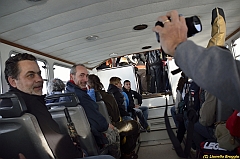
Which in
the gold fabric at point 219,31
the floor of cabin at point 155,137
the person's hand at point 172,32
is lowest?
the floor of cabin at point 155,137

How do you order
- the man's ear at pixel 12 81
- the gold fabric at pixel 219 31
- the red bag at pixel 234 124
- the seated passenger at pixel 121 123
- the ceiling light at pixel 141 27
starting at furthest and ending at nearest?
the ceiling light at pixel 141 27 < the seated passenger at pixel 121 123 < the man's ear at pixel 12 81 < the gold fabric at pixel 219 31 < the red bag at pixel 234 124

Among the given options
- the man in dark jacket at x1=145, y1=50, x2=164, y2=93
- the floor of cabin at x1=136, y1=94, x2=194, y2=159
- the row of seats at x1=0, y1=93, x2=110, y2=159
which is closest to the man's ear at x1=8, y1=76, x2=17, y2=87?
the row of seats at x1=0, y1=93, x2=110, y2=159

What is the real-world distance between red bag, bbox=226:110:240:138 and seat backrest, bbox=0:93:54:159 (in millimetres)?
1110

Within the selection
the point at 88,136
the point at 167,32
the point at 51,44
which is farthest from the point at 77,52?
the point at 167,32

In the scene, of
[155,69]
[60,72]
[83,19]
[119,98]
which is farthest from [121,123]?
[155,69]

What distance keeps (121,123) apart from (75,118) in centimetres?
137

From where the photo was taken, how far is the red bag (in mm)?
1127

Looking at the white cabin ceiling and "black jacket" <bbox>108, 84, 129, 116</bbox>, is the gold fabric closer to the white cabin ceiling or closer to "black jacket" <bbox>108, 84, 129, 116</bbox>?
the white cabin ceiling

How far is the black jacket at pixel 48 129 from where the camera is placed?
1540 millimetres

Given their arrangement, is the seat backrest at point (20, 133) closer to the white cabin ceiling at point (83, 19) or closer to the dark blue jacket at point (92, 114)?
the dark blue jacket at point (92, 114)

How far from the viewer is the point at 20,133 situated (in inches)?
55.1

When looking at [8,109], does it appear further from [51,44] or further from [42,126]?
[51,44]

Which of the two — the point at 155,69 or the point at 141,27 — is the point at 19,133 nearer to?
the point at 141,27

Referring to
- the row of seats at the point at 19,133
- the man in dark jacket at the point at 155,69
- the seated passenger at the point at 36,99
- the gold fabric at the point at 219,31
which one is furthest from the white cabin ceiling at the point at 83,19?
the man in dark jacket at the point at 155,69
